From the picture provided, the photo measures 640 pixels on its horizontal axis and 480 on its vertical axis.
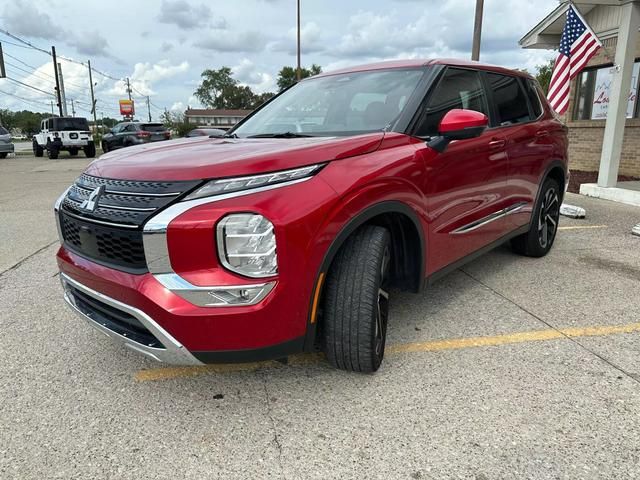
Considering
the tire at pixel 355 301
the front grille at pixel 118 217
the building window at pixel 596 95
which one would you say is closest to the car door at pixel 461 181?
the tire at pixel 355 301

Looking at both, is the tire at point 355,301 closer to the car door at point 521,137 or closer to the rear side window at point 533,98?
the car door at point 521,137

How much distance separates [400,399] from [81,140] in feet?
83.1

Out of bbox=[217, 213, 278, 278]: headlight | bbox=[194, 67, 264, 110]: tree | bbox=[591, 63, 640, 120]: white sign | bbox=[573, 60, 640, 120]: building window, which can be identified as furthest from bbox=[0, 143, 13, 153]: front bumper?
bbox=[194, 67, 264, 110]: tree

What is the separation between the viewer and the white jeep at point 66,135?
23688mm

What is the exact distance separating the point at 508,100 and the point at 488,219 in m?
1.13

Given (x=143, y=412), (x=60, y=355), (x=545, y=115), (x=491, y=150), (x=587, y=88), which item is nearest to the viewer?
(x=143, y=412)

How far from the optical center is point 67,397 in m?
2.60

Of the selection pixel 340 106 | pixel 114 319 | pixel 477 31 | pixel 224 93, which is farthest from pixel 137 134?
pixel 224 93

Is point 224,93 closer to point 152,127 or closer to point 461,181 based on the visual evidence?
point 152,127

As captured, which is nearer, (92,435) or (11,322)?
(92,435)

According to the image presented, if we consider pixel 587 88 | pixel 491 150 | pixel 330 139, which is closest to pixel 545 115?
pixel 491 150

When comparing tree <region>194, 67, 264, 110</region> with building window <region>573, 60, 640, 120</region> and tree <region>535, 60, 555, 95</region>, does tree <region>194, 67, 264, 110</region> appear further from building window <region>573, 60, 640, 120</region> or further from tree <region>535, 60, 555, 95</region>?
building window <region>573, 60, 640, 120</region>

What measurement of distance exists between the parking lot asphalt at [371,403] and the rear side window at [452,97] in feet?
4.42

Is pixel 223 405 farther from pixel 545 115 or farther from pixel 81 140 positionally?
pixel 81 140
